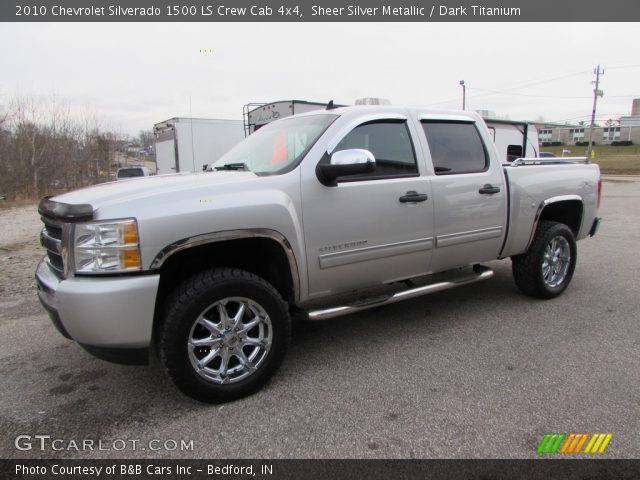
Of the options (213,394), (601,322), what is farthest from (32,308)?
(601,322)

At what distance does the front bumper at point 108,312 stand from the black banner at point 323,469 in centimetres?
59

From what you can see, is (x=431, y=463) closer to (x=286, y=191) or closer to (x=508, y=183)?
(x=286, y=191)

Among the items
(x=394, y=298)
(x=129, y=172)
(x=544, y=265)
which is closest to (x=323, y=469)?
(x=394, y=298)

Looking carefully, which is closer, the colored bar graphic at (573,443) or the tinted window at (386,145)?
the colored bar graphic at (573,443)


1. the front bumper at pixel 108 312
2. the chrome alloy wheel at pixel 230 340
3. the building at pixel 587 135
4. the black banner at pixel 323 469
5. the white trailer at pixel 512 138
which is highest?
the building at pixel 587 135

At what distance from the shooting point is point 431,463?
230cm

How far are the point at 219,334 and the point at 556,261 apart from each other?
12.7ft

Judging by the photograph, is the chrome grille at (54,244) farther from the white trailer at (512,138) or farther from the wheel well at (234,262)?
the white trailer at (512,138)

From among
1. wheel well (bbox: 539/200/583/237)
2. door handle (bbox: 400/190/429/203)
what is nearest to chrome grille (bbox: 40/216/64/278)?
door handle (bbox: 400/190/429/203)

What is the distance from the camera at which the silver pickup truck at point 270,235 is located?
2.51 meters

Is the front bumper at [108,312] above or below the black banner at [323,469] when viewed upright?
above

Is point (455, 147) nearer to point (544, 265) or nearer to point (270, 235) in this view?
point (544, 265)

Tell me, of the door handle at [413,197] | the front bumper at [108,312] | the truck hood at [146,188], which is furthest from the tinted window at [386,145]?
the front bumper at [108,312]

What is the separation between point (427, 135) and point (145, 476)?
3248mm
